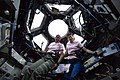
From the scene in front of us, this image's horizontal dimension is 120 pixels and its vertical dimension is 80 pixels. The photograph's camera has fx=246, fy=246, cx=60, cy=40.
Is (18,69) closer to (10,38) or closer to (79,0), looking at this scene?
(10,38)

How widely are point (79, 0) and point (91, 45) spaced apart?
2.12 m

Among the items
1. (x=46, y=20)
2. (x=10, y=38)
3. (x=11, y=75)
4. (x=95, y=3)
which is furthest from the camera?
(x=46, y=20)

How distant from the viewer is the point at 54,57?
6.67 m

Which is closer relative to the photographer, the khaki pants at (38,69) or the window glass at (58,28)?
the khaki pants at (38,69)

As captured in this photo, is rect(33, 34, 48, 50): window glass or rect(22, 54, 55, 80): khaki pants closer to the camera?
rect(22, 54, 55, 80): khaki pants

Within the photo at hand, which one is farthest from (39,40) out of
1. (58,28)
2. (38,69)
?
(38,69)

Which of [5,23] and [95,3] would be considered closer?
[5,23]

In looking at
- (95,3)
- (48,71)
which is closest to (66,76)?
(48,71)

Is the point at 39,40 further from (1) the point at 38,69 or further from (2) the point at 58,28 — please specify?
(1) the point at 38,69

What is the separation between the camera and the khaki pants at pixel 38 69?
19.2 feet

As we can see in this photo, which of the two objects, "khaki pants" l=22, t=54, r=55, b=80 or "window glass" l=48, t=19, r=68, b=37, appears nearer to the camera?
"khaki pants" l=22, t=54, r=55, b=80

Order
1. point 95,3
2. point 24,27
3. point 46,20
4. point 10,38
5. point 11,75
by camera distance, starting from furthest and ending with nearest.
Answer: point 46,20 < point 24,27 < point 11,75 < point 95,3 < point 10,38

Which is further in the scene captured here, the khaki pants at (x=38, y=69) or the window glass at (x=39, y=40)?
the window glass at (x=39, y=40)

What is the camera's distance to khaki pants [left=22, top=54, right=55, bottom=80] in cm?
584
